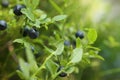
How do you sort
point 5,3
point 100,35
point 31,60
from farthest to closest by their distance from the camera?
1. point 100,35
2. point 5,3
3. point 31,60

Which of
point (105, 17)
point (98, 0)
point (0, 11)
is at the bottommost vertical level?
point (0, 11)

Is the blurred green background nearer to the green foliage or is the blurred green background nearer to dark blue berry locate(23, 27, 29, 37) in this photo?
the green foliage

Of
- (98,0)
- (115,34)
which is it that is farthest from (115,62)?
(98,0)

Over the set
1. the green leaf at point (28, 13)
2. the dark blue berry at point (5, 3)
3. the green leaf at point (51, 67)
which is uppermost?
the dark blue berry at point (5, 3)

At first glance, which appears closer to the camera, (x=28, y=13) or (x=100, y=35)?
(x=28, y=13)

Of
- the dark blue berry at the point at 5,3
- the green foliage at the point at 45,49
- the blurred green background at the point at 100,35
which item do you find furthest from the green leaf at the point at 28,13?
the blurred green background at the point at 100,35

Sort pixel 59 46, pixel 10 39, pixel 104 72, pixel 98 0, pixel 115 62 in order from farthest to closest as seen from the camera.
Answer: pixel 98 0
pixel 115 62
pixel 104 72
pixel 10 39
pixel 59 46

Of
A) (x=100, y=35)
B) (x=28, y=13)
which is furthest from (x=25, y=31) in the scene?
(x=100, y=35)

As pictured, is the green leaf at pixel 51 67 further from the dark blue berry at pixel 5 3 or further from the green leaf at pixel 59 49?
the dark blue berry at pixel 5 3

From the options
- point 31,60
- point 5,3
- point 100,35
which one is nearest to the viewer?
point 31,60

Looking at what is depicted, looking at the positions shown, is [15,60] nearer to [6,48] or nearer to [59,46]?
[6,48]

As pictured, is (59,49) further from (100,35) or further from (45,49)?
(100,35)
